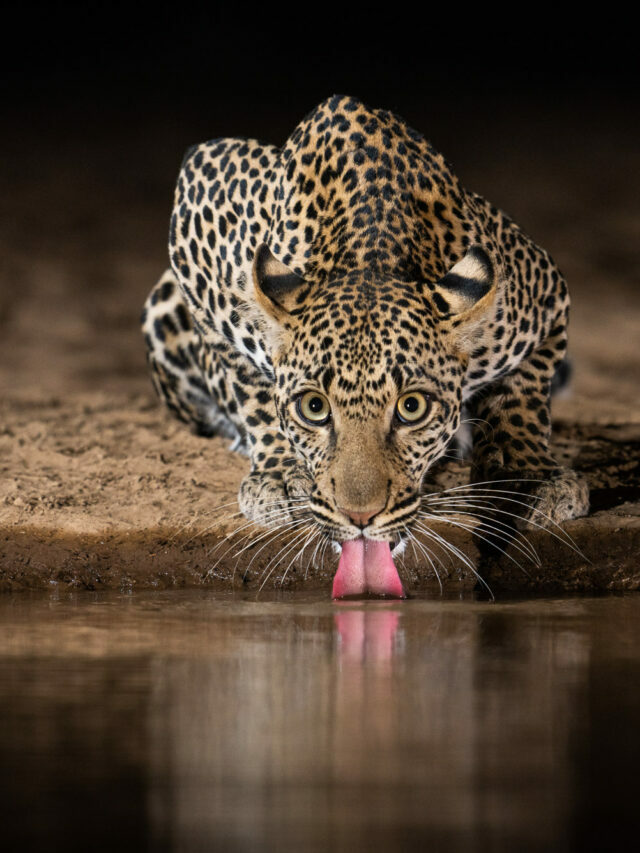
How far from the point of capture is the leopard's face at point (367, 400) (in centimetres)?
729

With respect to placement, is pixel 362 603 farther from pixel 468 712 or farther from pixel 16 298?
pixel 16 298

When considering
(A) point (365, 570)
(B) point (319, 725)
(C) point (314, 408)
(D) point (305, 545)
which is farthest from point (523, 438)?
(B) point (319, 725)

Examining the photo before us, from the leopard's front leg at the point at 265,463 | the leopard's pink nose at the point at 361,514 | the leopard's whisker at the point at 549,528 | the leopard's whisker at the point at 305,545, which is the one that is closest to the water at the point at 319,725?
the leopard's whisker at the point at 305,545

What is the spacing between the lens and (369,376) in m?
7.46

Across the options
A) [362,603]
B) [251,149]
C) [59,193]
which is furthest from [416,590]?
[59,193]

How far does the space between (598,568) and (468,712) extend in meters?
2.82

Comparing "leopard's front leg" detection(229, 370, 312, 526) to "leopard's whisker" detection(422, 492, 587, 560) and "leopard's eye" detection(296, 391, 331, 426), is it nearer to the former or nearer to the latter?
"leopard's eye" detection(296, 391, 331, 426)

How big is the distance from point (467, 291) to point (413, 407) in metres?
0.69

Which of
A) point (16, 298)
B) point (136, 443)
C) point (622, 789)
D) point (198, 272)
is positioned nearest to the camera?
point (622, 789)

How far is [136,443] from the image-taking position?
10.8m

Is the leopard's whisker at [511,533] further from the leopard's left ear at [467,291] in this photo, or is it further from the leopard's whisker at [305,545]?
the leopard's left ear at [467,291]

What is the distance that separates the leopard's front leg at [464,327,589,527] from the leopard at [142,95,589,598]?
0.04 ft

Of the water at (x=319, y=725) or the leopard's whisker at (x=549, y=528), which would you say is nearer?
the water at (x=319, y=725)

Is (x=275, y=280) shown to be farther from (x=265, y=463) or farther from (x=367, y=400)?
(x=265, y=463)
